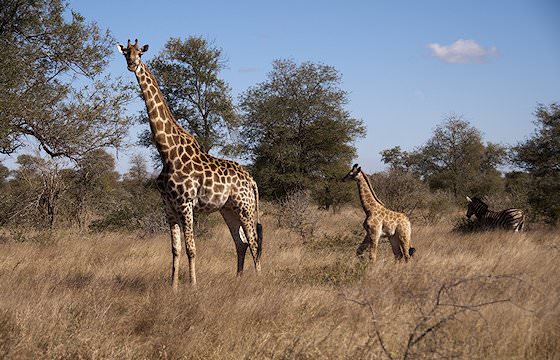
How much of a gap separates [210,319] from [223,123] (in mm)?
15527

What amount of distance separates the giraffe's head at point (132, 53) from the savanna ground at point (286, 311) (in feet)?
10.3

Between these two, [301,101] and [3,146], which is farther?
[301,101]

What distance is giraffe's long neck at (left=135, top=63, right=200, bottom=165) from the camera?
306 inches

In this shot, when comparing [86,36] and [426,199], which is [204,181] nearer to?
[86,36]

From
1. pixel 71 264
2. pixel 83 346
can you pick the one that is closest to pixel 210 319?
pixel 83 346

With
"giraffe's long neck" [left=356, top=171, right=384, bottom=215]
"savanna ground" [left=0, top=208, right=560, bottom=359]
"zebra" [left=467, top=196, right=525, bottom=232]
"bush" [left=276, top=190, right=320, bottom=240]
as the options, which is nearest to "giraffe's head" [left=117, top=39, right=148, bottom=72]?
"savanna ground" [left=0, top=208, right=560, bottom=359]

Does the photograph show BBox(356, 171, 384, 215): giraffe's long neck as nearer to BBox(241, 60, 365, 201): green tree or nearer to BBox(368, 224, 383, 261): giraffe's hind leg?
BBox(368, 224, 383, 261): giraffe's hind leg

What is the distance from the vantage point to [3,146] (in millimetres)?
11320

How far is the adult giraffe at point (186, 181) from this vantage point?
24.8ft

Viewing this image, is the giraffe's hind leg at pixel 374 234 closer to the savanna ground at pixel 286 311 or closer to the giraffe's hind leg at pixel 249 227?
the savanna ground at pixel 286 311

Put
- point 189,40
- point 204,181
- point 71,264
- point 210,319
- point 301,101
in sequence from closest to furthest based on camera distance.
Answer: point 210,319
point 204,181
point 71,264
point 189,40
point 301,101

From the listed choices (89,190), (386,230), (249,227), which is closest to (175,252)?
(249,227)

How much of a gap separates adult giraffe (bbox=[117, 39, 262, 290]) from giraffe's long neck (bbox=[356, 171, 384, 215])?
2.38 meters

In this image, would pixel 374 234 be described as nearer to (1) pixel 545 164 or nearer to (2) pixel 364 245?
(2) pixel 364 245
